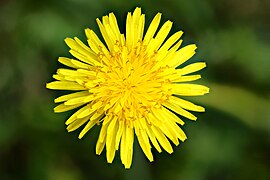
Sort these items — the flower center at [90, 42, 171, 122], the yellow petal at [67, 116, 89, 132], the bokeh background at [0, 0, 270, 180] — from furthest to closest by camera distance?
the bokeh background at [0, 0, 270, 180] < the yellow petal at [67, 116, 89, 132] < the flower center at [90, 42, 171, 122]

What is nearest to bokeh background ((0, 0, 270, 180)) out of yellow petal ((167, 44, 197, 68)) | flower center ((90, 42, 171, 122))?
yellow petal ((167, 44, 197, 68))

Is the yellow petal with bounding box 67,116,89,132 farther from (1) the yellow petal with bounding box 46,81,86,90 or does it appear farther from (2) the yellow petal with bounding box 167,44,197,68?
(2) the yellow petal with bounding box 167,44,197,68

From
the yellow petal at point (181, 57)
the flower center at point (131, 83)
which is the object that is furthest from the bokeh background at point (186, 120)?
the flower center at point (131, 83)

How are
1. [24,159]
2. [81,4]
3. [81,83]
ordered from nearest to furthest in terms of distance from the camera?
[81,83], [81,4], [24,159]

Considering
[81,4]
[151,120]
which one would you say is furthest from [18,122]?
[151,120]

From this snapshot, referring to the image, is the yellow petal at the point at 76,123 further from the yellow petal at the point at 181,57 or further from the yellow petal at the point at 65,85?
the yellow petal at the point at 181,57

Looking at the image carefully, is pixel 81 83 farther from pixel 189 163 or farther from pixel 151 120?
pixel 189 163
